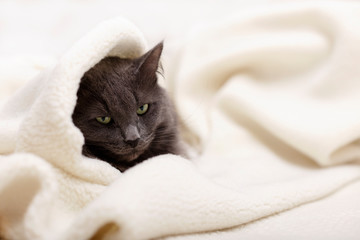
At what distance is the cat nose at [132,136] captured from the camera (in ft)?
2.75

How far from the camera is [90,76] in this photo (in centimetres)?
88

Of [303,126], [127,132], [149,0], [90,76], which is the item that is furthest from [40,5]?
[303,126]

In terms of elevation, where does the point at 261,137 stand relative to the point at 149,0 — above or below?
below

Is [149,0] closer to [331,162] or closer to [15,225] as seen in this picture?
[331,162]

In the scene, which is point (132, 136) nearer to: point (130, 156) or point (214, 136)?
point (130, 156)


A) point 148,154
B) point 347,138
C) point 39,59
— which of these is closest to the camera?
point 148,154

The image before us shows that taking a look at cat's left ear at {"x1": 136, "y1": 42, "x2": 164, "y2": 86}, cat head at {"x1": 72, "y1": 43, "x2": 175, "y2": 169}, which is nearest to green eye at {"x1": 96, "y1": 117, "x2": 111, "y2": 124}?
cat head at {"x1": 72, "y1": 43, "x2": 175, "y2": 169}

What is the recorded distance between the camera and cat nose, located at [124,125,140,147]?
84 cm

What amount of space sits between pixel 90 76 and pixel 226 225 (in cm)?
49

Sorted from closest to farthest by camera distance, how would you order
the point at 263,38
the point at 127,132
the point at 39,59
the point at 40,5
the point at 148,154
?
the point at 127,132 → the point at 148,154 → the point at 39,59 → the point at 263,38 → the point at 40,5

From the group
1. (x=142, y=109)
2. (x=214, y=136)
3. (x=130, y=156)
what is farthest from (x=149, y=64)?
(x=214, y=136)

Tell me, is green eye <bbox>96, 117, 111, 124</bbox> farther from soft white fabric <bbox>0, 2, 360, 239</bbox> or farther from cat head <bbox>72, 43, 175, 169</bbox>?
soft white fabric <bbox>0, 2, 360, 239</bbox>

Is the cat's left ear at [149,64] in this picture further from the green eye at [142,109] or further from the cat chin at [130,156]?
the cat chin at [130,156]

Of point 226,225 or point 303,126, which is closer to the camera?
point 226,225
